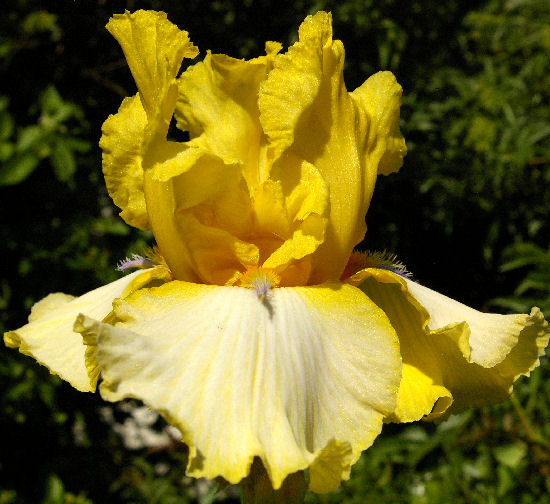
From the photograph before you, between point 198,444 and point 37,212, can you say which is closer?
point 198,444

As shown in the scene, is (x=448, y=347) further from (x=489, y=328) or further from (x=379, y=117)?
(x=379, y=117)

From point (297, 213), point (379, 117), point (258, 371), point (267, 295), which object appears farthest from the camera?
point (379, 117)

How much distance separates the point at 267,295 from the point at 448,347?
0.43 m

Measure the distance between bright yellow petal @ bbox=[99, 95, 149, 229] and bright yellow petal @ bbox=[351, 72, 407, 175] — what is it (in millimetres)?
498

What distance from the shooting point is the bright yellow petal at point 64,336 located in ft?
4.52

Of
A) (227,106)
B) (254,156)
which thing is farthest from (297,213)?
(227,106)

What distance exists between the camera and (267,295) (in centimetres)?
120

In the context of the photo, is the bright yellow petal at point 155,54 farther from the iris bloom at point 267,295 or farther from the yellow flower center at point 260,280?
the yellow flower center at point 260,280

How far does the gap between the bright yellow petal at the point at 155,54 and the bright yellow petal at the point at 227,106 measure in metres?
0.08

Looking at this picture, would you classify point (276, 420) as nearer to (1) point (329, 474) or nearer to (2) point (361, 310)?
(1) point (329, 474)

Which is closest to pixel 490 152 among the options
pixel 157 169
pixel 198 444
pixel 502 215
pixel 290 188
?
pixel 502 215

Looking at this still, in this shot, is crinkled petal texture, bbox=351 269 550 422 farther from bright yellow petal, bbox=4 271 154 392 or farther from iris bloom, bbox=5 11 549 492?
bright yellow petal, bbox=4 271 154 392

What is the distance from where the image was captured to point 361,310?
1.21 meters

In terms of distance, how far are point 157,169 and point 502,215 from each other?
2.48 m
